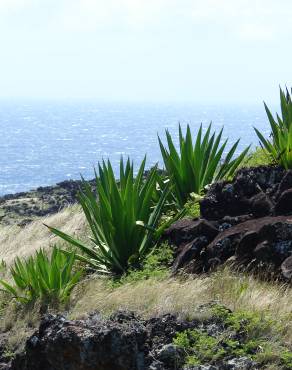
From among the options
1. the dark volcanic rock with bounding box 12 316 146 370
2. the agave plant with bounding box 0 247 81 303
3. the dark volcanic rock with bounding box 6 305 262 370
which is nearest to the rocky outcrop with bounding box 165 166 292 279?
the agave plant with bounding box 0 247 81 303

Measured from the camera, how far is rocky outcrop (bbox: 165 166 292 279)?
7730mm

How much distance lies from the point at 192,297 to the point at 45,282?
70.3 inches

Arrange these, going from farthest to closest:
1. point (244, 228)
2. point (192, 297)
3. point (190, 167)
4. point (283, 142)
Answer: point (190, 167)
point (283, 142)
point (244, 228)
point (192, 297)

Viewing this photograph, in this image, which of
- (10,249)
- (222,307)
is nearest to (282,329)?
(222,307)

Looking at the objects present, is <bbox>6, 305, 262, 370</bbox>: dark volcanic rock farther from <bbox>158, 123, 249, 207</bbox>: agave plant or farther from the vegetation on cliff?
<bbox>158, 123, 249, 207</bbox>: agave plant

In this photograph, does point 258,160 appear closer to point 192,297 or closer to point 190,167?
point 190,167

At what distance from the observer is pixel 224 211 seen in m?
9.24

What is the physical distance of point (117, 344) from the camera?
20.0 feet

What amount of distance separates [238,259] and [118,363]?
7.34ft

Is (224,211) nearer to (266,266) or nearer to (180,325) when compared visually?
(266,266)

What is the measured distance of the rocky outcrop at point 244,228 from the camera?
7.73 m

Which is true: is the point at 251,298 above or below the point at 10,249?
above

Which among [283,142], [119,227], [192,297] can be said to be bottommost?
[192,297]

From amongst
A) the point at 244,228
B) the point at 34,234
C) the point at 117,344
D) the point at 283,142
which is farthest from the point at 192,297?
the point at 34,234
